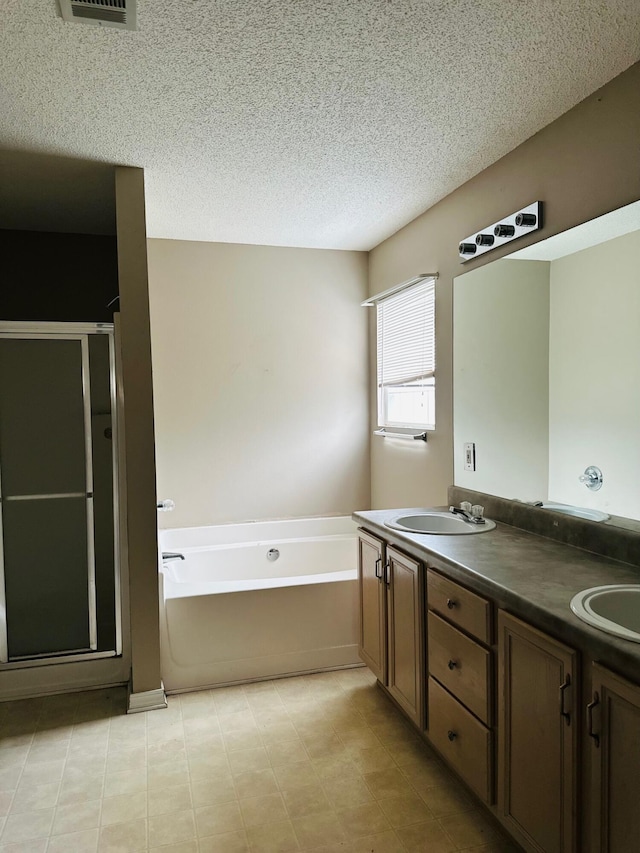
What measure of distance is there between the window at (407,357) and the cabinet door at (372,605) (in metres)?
0.90

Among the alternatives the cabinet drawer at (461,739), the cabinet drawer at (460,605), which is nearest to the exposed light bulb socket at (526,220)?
Answer: the cabinet drawer at (460,605)

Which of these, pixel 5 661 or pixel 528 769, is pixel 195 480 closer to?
pixel 5 661

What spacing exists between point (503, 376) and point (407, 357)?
1017 mm

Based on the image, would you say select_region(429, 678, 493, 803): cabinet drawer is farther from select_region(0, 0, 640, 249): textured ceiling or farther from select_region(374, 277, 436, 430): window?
select_region(0, 0, 640, 249): textured ceiling

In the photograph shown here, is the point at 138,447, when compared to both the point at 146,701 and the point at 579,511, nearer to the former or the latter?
the point at 146,701

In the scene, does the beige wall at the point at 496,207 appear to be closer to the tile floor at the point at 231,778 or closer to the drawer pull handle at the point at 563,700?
the tile floor at the point at 231,778

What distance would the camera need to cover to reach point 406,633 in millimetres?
2459

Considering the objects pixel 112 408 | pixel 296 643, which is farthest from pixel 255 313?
pixel 296 643

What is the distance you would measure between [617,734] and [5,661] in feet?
9.25

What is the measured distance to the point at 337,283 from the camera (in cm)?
424

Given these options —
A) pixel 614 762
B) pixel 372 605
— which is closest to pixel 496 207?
pixel 372 605

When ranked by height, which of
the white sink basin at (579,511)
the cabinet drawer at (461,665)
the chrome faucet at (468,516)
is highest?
the white sink basin at (579,511)

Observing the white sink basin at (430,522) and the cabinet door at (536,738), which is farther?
the white sink basin at (430,522)

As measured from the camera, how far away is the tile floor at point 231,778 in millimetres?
1949
